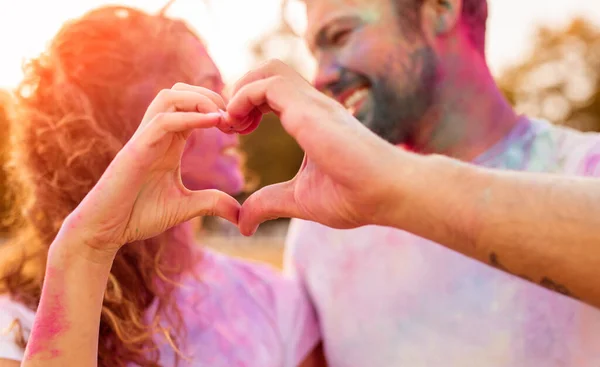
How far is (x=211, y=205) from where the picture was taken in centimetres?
156

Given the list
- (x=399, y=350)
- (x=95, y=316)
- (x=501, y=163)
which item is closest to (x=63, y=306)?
(x=95, y=316)

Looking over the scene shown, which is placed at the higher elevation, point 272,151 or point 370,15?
point 370,15

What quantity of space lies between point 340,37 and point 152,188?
3.20 feet

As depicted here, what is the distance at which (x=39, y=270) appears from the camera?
1981 millimetres

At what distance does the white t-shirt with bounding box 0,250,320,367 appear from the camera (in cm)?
211

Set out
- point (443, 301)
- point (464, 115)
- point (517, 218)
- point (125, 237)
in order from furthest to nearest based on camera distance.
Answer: point (464, 115) < point (443, 301) < point (125, 237) < point (517, 218)

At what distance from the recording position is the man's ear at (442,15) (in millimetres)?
2223

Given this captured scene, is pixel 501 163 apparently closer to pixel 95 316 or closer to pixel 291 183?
pixel 291 183

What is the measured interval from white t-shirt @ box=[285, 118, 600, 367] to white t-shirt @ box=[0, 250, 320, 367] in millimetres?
90

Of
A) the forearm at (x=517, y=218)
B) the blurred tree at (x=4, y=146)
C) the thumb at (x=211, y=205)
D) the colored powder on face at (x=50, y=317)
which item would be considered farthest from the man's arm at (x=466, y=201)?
the blurred tree at (x=4, y=146)

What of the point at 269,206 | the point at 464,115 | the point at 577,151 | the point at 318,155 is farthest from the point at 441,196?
the point at 464,115

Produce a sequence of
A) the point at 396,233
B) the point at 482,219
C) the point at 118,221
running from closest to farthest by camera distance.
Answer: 1. the point at 482,219
2. the point at 118,221
3. the point at 396,233

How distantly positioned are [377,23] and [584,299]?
1.27 meters

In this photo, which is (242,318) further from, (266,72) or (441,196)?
(441,196)
